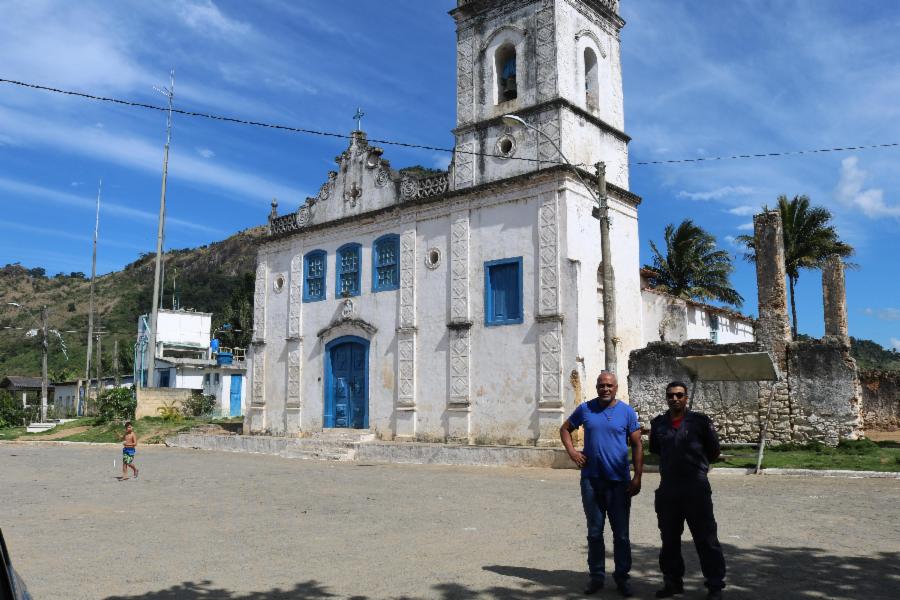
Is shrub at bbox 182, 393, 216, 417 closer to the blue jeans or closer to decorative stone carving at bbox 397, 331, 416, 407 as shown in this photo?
decorative stone carving at bbox 397, 331, 416, 407

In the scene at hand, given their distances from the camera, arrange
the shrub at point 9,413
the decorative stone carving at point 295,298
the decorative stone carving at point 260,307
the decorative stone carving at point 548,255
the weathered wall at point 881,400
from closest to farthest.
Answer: the decorative stone carving at point 548,255, the weathered wall at point 881,400, the decorative stone carving at point 295,298, the decorative stone carving at point 260,307, the shrub at point 9,413

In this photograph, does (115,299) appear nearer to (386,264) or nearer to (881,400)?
(386,264)

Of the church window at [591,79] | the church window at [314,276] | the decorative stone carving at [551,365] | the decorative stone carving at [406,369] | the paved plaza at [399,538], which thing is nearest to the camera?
the paved plaza at [399,538]

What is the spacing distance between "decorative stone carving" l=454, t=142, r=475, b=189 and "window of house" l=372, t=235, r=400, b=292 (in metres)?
2.82

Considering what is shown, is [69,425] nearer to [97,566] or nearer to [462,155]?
[462,155]

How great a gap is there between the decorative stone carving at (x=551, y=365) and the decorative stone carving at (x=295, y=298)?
32.0ft

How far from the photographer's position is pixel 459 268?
20781 mm

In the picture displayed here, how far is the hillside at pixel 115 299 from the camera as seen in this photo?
68.9m

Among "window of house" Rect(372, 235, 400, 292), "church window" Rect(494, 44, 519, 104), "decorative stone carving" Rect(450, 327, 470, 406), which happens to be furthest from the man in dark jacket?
"window of house" Rect(372, 235, 400, 292)

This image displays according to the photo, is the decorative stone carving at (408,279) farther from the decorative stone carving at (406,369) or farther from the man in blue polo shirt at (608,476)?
the man in blue polo shirt at (608,476)

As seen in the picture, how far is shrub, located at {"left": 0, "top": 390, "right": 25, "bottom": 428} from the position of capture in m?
41.5

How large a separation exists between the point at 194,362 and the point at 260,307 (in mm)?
18568

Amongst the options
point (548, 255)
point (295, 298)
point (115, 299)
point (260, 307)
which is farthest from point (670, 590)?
point (115, 299)

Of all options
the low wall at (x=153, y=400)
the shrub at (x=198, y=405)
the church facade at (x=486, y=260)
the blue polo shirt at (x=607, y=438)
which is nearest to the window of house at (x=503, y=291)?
the church facade at (x=486, y=260)
